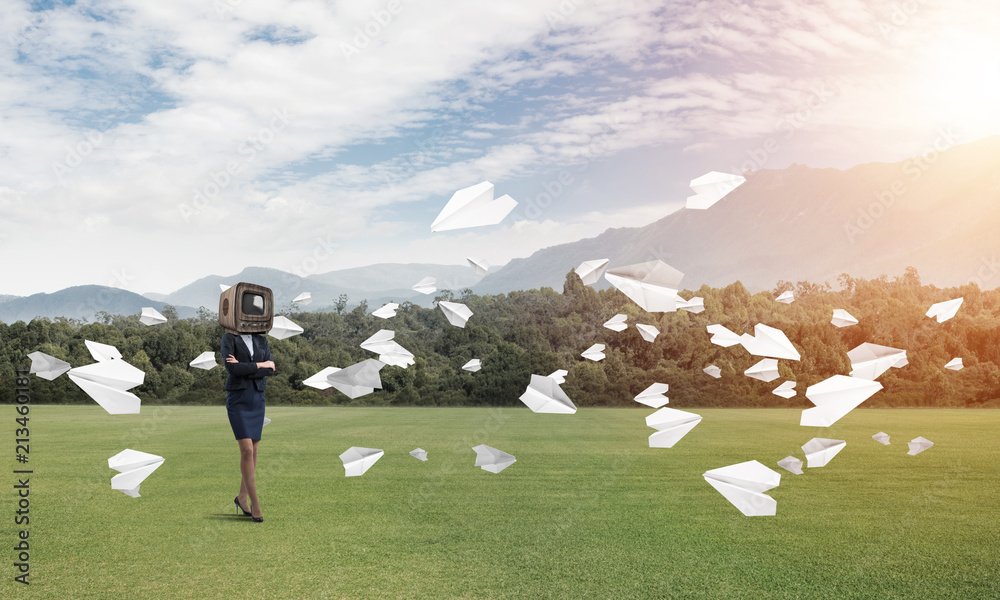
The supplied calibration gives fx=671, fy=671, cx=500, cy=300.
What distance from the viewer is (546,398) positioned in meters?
8.73

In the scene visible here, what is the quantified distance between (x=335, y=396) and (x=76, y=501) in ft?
64.4

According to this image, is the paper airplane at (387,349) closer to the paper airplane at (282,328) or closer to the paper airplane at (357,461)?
the paper airplane at (282,328)

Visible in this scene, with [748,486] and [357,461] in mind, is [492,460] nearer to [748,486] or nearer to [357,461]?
[357,461]

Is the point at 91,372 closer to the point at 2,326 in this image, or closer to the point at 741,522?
the point at 741,522

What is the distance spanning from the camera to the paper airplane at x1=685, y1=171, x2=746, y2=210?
7.58 metres

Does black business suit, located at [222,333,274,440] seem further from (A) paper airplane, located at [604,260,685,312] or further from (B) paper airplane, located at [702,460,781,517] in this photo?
(B) paper airplane, located at [702,460,781,517]

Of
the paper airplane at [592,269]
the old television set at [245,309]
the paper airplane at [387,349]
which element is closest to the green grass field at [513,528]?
the paper airplane at [387,349]

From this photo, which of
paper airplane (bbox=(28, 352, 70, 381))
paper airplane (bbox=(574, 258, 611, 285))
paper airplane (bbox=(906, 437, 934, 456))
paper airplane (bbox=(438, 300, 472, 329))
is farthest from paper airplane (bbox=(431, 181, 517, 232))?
paper airplane (bbox=(906, 437, 934, 456))

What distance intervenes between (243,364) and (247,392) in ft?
0.93

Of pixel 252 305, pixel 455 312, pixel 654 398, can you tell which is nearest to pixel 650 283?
pixel 455 312

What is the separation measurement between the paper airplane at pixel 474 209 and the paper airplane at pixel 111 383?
369 centimetres

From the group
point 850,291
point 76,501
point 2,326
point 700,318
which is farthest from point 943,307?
point 2,326

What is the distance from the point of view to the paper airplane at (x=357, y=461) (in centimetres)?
899

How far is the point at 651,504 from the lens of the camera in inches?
282
